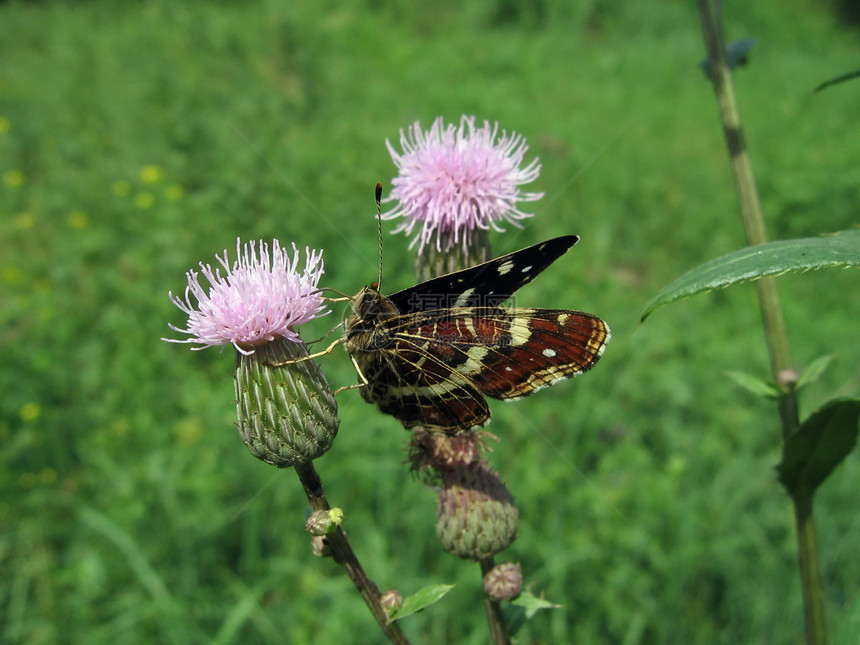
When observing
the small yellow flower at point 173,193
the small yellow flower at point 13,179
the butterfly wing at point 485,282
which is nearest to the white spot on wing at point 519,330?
the butterfly wing at point 485,282

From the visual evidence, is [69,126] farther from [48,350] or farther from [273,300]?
[273,300]

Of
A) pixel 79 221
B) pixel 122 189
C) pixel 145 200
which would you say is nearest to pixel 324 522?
pixel 145 200

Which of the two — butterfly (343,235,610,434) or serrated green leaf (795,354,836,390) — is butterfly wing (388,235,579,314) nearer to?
butterfly (343,235,610,434)

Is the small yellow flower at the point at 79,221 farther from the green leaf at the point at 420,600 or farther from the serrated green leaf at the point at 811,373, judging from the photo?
the serrated green leaf at the point at 811,373

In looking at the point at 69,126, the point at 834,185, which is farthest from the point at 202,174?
the point at 834,185

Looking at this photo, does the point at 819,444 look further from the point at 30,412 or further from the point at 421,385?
the point at 30,412

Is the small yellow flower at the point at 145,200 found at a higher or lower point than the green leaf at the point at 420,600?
higher
